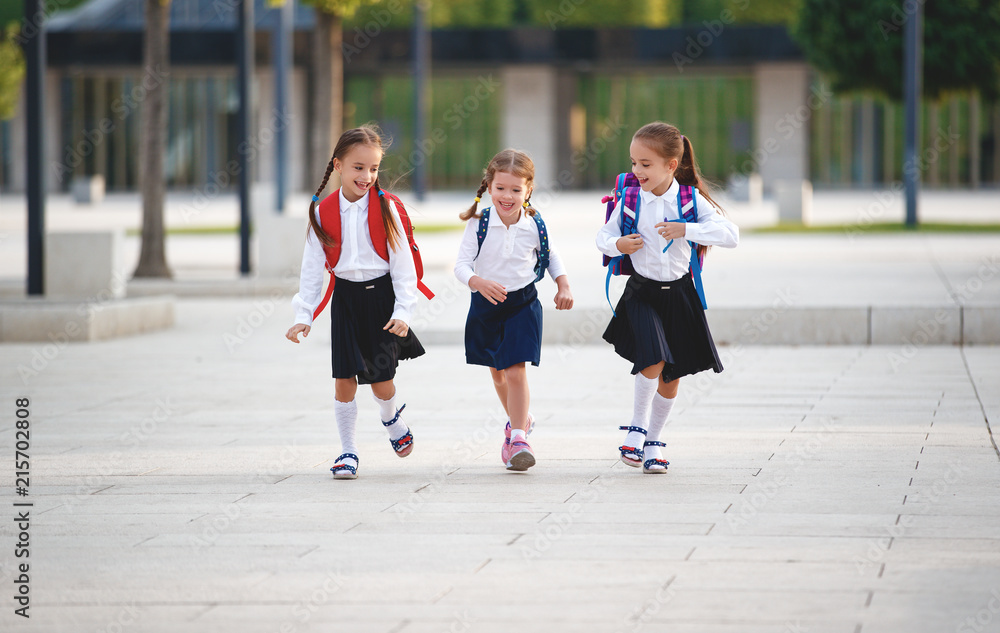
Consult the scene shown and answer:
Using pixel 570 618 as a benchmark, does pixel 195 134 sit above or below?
above

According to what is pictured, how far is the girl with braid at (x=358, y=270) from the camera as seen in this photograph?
235 inches

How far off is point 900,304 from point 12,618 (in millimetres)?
8539

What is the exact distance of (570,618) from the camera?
155 inches

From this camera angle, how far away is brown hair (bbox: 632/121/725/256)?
5.89 meters

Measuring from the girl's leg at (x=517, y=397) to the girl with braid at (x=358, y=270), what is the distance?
1.62ft

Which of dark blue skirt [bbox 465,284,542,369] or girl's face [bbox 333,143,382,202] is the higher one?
girl's face [bbox 333,143,382,202]

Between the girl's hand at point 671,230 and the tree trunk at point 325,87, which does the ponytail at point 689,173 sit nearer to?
the girl's hand at point 671,230

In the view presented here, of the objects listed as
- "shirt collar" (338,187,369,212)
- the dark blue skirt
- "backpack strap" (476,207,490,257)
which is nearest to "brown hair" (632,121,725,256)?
"backpack strap" (476,207,490,257)

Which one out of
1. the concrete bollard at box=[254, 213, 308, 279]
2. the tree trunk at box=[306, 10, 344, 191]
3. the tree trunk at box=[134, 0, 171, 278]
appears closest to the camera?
the tree trunk at box=[134, 0, 171, 278]

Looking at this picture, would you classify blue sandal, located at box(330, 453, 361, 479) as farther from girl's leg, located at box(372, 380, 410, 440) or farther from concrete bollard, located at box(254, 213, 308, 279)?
concrete bollard, located at box(254, 213, 308, 279)

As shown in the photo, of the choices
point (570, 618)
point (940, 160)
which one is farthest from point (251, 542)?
point (940, 160)

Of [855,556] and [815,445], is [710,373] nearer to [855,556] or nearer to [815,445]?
[815,445]

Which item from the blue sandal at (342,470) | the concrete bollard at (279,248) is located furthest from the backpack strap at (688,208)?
the concrete bollard at (279,248)

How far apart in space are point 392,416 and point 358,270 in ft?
2.32
